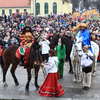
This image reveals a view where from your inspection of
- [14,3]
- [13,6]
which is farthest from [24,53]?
[14,3]

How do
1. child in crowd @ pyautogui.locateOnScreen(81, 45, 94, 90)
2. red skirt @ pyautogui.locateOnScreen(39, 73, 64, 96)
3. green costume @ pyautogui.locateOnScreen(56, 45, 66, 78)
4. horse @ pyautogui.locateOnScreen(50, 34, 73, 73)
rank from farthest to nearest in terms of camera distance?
green costume @ pyautogui.locateOnScreen(56, 45, 66, 78)
horse @ pyautogui.locateOnScreen(50, 34, 73, 73)
child in crowd @ pyautogui.locateOnScreen(81, 45, 94, 90)
red skirt @ pyautogui.locateOnScreen(39, 73, 64, 96)

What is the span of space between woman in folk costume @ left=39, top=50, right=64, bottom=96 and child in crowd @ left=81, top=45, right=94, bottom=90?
0.99 metres

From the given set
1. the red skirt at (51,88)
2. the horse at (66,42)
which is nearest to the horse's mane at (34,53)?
the red skirt at (51,88)

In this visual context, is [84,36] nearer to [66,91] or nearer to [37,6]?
[66,91]

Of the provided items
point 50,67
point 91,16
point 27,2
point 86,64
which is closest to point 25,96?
point 50,67

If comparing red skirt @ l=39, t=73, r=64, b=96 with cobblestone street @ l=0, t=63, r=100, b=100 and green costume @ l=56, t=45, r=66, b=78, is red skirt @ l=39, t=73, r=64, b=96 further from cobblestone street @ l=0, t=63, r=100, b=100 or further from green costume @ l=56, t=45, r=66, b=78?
green costume @ l=56, t=45, r=66, b=78

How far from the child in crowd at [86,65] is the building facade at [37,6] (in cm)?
7132

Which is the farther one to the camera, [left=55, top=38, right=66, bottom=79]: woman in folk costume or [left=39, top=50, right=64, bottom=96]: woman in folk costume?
[left=55, top=38, right=66, bottom=79]: woman in folk costume

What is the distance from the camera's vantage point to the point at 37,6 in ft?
281

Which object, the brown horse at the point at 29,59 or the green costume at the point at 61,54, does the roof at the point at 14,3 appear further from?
the brown horse at the point at 29,59

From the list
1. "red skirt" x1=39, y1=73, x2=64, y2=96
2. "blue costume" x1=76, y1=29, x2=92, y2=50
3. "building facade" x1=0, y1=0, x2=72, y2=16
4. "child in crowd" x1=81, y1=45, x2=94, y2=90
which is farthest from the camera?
"building facade" x1=0, y1=0, x2=72, y2=16

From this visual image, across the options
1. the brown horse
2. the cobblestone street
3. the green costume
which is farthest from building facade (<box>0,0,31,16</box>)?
the brown horse

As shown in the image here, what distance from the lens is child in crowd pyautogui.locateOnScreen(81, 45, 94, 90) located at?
37.6 ft

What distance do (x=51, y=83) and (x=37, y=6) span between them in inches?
2979
